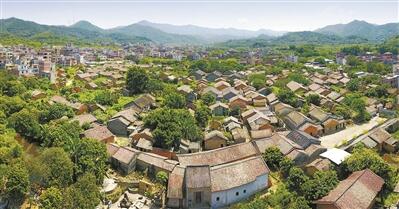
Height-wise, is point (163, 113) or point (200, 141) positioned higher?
point (163, 113)

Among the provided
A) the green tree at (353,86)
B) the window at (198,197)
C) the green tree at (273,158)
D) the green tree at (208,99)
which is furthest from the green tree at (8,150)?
the green tree at (353,86)

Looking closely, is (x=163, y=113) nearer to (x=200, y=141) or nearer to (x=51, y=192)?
(x=200, y=141)

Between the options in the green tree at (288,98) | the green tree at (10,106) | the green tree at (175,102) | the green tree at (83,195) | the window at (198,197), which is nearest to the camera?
the green tree at (83,195)

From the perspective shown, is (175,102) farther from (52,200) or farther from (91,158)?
(52,200)

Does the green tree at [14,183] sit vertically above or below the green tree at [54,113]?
below

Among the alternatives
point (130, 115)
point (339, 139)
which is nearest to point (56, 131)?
point (130, 115)

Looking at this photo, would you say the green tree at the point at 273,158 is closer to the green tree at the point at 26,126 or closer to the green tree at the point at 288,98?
the green tree at the point at 26,126
